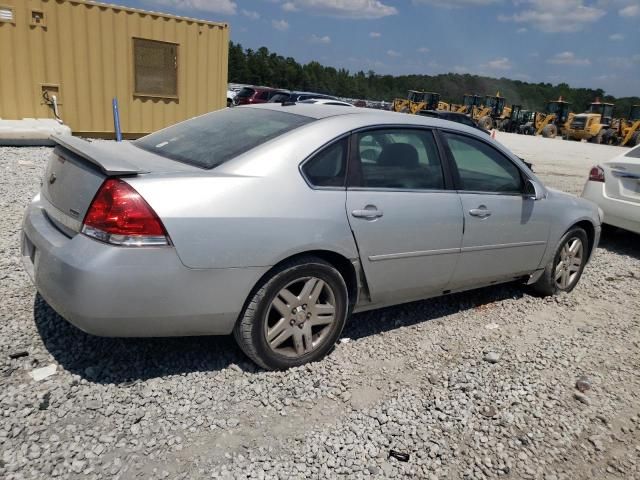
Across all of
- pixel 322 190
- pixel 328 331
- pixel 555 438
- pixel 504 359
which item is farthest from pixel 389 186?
pixel 555 438

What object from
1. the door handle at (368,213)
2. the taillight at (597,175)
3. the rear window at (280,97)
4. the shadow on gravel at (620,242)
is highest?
the rear window at (280,97)

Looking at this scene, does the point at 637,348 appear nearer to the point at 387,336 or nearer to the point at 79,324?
the point at 387,336

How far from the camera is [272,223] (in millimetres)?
2912

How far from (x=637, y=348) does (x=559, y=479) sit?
205 centimetres

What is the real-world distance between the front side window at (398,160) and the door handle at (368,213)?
17 cm

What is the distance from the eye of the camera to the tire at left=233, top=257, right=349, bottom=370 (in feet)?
9.91

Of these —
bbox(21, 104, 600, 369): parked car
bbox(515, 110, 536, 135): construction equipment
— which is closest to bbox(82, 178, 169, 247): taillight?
bbox(21, 104, 600, 369): parked car

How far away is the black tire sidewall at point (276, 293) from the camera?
3.02 m

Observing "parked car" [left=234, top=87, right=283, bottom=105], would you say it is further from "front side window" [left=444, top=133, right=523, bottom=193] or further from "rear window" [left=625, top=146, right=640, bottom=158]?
"front side window" [left=444, top=133, right=523, bottom=193]

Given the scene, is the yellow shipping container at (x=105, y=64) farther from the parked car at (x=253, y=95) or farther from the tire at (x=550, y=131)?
the tire at (x=550, y=131)

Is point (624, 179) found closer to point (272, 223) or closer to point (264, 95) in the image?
point (272, 223)

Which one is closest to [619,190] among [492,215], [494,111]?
[492,215]

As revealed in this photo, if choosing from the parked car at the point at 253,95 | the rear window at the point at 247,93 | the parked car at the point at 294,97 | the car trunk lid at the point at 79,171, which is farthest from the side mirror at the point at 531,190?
the rear window at the point at 247,93

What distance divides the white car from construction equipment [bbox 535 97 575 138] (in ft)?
102
